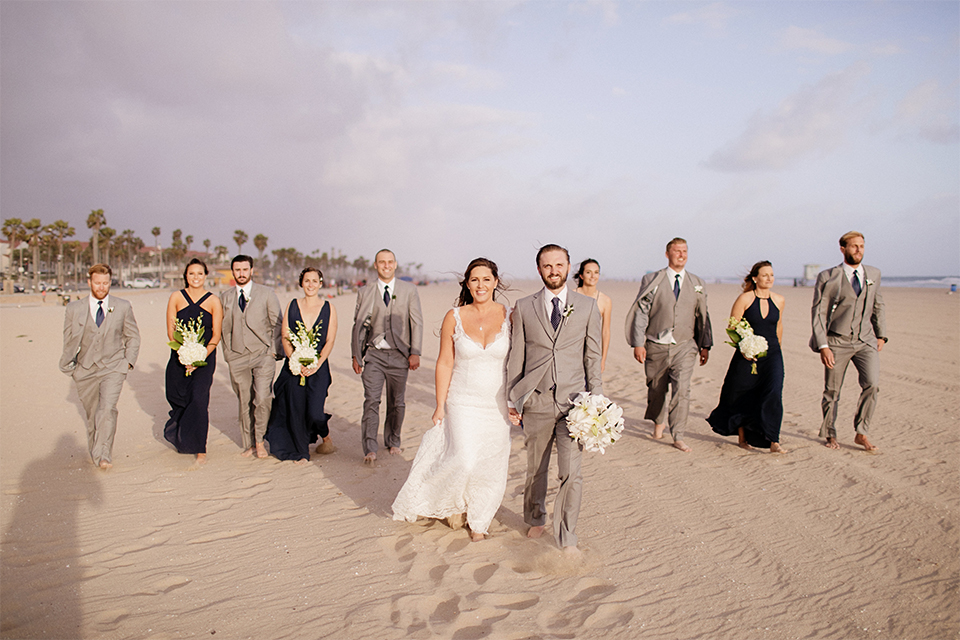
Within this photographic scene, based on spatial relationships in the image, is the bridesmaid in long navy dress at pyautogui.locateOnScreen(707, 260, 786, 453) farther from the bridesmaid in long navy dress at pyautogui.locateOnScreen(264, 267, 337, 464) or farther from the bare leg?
the bridesmaid in long navy dress at pyautogui.locateOnScreen(264, 267, 337, 464)

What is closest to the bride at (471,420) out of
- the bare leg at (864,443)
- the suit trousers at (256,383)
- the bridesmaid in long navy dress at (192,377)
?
the suit trousers at (256,383)

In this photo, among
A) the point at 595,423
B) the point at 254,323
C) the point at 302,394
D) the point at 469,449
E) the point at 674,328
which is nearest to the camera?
the point at 595,423

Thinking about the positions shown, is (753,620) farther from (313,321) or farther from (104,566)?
(313,321)

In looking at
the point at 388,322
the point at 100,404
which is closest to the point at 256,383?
the point at 100,404

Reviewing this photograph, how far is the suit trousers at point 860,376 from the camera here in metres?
6.98

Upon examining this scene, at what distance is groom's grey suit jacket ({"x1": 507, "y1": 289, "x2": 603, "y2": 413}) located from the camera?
4383mm

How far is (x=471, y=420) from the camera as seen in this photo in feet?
14.9

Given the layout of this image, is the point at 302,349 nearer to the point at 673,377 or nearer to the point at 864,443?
the point at 673,377

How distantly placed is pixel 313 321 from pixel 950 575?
22.0 feet

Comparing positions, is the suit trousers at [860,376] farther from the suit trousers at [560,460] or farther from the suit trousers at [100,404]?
the suit trousers at [100,404]

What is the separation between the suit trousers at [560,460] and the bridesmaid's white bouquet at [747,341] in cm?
366

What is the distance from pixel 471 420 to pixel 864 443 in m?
5.63

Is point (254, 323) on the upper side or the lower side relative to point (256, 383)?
upper

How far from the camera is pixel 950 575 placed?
13.6ft
